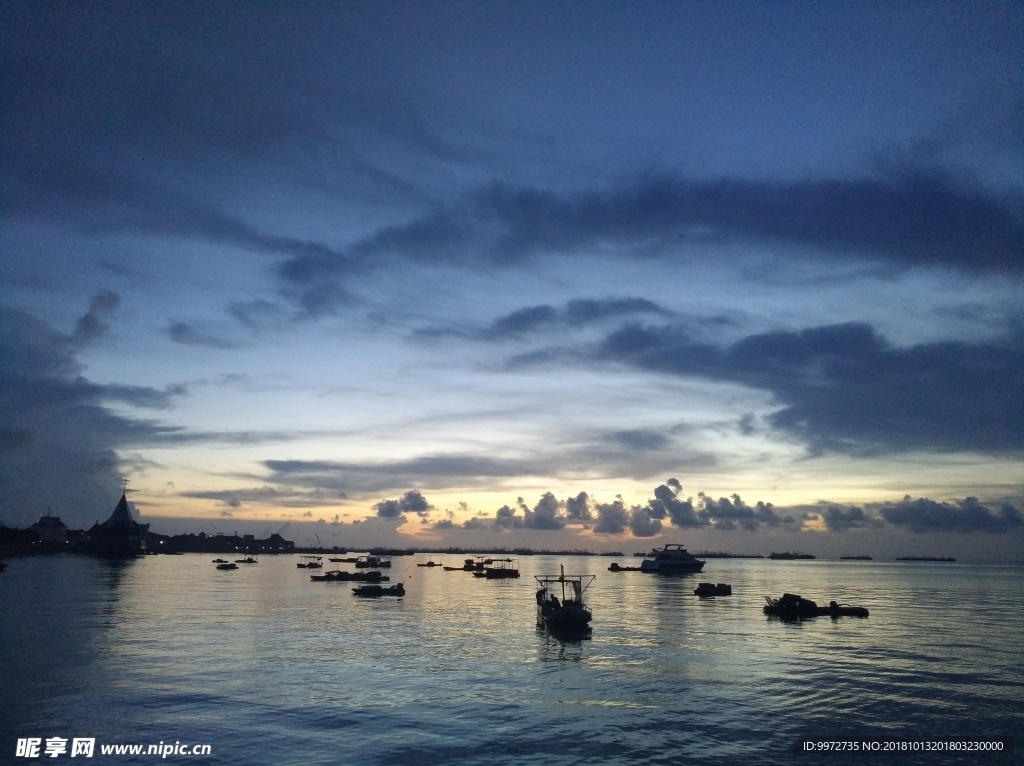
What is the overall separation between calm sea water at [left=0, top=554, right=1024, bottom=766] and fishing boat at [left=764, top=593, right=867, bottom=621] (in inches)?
114

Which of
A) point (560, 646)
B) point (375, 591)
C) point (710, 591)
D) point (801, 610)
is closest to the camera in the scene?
point (560, 646)

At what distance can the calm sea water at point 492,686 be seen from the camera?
3139cm

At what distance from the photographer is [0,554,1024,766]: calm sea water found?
3139 cm

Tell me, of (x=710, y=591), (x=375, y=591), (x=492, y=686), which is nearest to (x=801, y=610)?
(x=710, y=591)

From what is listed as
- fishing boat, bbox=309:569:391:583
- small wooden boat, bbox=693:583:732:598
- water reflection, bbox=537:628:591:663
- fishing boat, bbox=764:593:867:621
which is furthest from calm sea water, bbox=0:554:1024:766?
fishing boat, bbox=309:569:391:583

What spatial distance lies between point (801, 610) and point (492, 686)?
56709 millimetres

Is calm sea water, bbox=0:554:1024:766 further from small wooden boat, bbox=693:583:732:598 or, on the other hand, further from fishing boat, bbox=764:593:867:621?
small wooden boat, bbox=693:583:732:598

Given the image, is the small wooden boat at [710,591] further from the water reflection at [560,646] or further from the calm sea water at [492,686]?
the water reflection at [560,646]

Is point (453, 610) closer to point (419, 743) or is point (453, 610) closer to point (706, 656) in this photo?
point (706, 656)

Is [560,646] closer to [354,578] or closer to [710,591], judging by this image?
[710,591]

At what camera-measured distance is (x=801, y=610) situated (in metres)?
84.3

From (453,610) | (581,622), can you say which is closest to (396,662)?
(581,622)

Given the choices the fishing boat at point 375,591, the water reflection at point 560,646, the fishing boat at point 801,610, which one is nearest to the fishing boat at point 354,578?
the fishing boat at point 375,591

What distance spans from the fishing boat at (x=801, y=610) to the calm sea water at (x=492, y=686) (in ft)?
9.47
